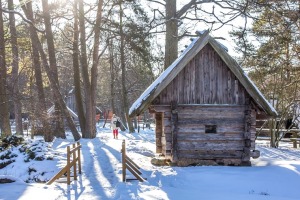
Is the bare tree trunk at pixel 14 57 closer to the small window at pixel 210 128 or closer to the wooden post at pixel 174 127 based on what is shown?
the wooden post at pixel 174 127

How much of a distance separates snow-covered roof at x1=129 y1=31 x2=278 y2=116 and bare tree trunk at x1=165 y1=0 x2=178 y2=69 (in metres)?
3.85

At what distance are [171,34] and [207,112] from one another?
5.25 meters

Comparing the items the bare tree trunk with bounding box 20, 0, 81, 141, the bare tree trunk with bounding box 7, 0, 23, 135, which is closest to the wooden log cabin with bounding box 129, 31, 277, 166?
the bare tree trunk with bounding box 20, 0, 81, 141

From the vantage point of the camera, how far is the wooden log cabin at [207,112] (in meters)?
13.3

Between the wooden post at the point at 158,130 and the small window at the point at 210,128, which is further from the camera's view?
the wooden post at the point at 158,130

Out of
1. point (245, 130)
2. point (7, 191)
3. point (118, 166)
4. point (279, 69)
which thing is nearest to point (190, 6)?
point (245, 130)

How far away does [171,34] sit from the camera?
1694 cm

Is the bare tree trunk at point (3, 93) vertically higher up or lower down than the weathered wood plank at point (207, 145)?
higher up

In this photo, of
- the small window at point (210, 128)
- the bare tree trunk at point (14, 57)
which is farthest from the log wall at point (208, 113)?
the bare tree trunk at point (14, 57)

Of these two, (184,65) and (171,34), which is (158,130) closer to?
(184,65)

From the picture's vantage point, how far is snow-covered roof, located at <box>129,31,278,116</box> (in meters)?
12.7

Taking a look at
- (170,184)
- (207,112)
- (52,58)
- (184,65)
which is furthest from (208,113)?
(52,58)

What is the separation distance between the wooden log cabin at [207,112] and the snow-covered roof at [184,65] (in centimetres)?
22

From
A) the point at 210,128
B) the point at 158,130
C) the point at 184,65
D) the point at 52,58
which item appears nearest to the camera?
the point at 184,65
